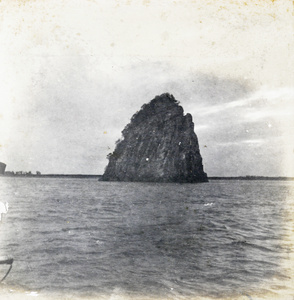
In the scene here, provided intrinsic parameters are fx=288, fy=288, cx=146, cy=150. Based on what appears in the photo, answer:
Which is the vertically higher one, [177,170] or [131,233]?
[177,170]

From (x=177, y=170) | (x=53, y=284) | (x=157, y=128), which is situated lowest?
(x=53, y=284)

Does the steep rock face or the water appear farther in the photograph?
the steep rock face

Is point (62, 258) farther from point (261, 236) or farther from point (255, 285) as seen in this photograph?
point (261, 236)

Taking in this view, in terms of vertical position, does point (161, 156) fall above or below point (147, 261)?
above

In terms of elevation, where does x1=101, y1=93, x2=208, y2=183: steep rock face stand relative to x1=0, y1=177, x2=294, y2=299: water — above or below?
above

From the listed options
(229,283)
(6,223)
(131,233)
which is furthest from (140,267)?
(6,223)

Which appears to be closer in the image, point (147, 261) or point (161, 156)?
point (147, 261)

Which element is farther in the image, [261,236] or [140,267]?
[261,236]

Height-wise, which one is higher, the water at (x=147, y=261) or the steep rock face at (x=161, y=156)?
the steep rock face at (x=161, y=156)

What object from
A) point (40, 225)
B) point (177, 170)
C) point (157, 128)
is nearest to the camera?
point (40, 225)

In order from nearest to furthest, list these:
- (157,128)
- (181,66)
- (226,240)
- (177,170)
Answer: (181,66) → (226,240) → (157,128) → (177,170)

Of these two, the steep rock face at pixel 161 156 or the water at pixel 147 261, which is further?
the steep rock face at pixel 161 156
